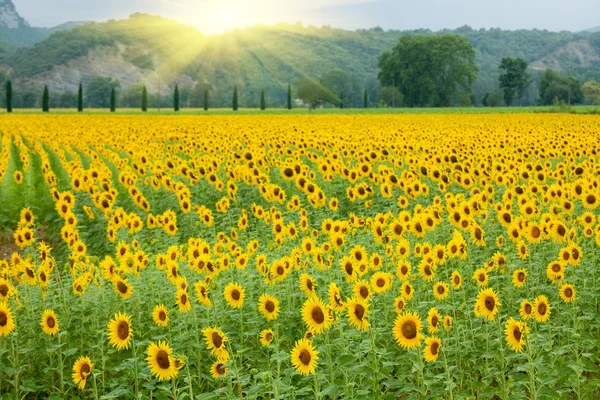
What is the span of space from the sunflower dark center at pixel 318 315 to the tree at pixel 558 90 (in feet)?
400

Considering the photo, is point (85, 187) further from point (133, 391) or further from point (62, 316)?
point (133, 391)

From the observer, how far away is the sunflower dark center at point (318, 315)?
4434 millimetres

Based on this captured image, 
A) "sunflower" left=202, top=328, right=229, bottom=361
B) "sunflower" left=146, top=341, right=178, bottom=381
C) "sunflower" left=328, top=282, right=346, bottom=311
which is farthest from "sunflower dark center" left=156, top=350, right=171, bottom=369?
"sunflower" left=328, top=282, right=346, bottom=311

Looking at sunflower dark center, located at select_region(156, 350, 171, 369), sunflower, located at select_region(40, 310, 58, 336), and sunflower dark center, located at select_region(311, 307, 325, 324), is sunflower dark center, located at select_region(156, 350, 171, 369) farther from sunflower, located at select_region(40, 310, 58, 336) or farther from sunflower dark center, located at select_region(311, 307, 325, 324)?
sunflower, located at select_region(40, 310, 58, 336)

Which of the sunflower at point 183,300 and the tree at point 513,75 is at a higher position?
the tree at point 513,75

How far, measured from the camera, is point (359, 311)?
453cm

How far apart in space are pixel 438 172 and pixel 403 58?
98234mm

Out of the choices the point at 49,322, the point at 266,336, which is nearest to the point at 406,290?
the point at 266,336

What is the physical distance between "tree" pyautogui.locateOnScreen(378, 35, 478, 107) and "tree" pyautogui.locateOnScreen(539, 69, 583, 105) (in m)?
20.6

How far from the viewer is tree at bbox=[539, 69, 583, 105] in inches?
4607

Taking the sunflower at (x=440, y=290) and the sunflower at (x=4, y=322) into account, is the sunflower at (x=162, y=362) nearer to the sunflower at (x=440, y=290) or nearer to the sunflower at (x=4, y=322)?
the sunflower at (x=4, y=322)

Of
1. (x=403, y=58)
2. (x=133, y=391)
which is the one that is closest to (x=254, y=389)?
(x=133, y=391)

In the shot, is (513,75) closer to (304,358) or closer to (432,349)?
(432,349)

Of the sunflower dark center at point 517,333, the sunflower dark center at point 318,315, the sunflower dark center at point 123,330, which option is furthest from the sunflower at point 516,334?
the sunflower dark center at point 123,330
